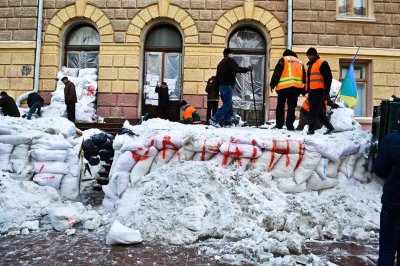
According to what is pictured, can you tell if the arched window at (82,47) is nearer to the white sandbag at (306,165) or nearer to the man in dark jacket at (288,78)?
the man in dark jacket at (288,78)

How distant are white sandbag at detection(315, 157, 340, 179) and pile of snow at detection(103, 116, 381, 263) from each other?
0.6 inches

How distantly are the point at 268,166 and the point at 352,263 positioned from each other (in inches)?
86.3

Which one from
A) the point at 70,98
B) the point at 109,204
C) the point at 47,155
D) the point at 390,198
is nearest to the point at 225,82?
the point at 109,204

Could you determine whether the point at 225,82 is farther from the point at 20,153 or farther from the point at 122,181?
the point at 20,153

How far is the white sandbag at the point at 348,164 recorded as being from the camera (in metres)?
6.22

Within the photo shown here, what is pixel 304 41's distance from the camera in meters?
12.8

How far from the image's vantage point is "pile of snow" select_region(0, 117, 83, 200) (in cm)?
636

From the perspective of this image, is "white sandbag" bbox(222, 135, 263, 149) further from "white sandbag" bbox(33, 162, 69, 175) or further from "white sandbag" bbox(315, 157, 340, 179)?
"white sandbag" bbox(33, 162, 69, 175)

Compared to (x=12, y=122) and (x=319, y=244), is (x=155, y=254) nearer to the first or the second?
(x=319, y=244)

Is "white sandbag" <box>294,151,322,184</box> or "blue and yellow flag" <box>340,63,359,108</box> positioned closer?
"white sandbag" <box>294,151,322,184</box>

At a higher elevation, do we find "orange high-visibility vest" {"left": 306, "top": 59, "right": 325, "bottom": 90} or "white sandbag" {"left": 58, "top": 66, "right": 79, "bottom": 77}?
"white sandbag" {"left": 58, "top": 66, "right": 79, "bottom": 77}

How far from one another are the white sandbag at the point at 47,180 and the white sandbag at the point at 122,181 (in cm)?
119

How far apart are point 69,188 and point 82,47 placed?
8300 millimetres

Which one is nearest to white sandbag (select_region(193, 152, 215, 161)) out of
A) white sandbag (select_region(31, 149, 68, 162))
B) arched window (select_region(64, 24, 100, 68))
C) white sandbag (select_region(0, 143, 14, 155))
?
white sandbag (select_region(31, 149, 68, 162))
